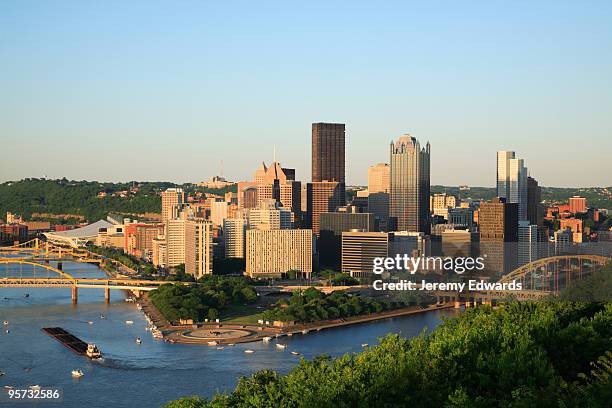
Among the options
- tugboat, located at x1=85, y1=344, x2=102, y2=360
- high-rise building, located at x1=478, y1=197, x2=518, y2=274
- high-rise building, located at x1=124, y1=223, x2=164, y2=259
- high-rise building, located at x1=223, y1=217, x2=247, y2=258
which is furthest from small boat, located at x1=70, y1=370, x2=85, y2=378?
high-rise building, located at x1=124, y1=223, x2=164, y2=259

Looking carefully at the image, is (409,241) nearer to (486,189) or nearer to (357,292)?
(357,292)

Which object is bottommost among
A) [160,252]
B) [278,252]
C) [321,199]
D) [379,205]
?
[160,252]

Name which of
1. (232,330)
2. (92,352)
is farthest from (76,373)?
(232,330)

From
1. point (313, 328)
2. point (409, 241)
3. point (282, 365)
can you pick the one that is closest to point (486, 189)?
point (409, 241)

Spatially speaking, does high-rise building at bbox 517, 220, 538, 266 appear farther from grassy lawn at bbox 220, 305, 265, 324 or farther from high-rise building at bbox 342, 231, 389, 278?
grassy lawn at bbox 220, 305, 265, 324

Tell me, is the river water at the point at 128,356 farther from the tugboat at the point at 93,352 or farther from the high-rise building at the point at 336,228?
the high-rise building at the point at 336,228

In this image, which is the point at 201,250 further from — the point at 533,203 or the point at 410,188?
the point at 533,203
